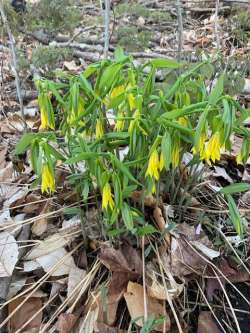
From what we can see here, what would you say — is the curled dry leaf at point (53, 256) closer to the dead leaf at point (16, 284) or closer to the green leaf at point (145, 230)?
the dead leaf at point (16, 284)

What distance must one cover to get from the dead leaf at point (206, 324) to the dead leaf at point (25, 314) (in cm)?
48

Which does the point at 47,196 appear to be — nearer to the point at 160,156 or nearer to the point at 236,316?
the point at 160,156

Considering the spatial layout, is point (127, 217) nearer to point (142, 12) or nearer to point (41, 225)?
point (41, 225)

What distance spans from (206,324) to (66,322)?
0.41 metres

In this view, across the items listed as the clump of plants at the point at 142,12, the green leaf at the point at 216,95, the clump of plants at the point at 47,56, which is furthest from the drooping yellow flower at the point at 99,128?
the clump of plants at the point at 142,12

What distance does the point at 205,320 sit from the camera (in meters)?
1.35

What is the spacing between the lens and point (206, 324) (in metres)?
1.34

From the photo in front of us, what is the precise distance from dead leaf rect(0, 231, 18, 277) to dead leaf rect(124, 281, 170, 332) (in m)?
0.38

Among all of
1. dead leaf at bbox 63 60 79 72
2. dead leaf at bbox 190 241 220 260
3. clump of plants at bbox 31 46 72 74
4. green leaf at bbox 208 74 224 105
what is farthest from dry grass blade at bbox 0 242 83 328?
dead leaf at bbox 63 60 79 72

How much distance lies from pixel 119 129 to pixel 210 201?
0.50 metres

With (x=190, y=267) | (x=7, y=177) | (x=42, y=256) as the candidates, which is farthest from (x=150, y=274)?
(x=7, y=177)

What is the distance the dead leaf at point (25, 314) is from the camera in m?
Answer: 1.39

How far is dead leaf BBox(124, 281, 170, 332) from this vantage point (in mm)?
1346

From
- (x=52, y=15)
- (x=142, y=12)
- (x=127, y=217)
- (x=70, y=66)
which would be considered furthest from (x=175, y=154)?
(x=142, y=12)
